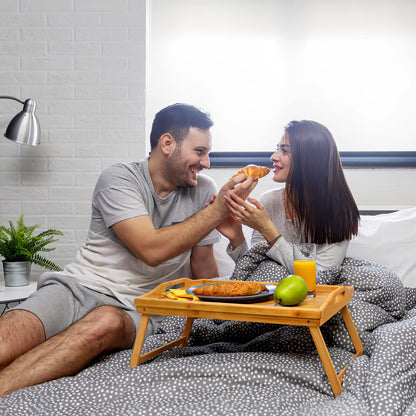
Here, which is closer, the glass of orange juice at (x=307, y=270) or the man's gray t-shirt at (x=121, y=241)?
the glass of orange juice at (x=307, y=270)

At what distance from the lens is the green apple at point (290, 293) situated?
4.58ft

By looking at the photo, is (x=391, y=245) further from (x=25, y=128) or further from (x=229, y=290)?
(x=25, y=128)

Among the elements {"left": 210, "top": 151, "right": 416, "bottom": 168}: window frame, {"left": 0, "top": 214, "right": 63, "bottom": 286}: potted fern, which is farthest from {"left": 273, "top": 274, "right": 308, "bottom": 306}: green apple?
{"left": 210, "top": 151, "right": 416, "bottom": 168}: window frame

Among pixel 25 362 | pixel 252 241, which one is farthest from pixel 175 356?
pixel 252 241

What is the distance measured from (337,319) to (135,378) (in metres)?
0.67

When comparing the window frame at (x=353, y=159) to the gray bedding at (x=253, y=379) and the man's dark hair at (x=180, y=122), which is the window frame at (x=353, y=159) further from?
the gray bedding at (x=253, y=379)

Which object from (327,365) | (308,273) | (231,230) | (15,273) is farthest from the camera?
(15,273)

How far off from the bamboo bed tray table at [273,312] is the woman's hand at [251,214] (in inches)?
16.0

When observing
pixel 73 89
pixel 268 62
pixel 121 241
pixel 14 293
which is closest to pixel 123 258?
pixel 121 241

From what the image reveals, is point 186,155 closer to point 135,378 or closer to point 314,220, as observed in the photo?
point 314,220

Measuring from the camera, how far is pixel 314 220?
7.07ft

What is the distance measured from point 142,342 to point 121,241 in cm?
68

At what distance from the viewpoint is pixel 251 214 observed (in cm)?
197

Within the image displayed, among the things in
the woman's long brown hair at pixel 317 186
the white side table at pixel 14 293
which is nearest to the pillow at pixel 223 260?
the woman's long brown hair at pixel 317 186
